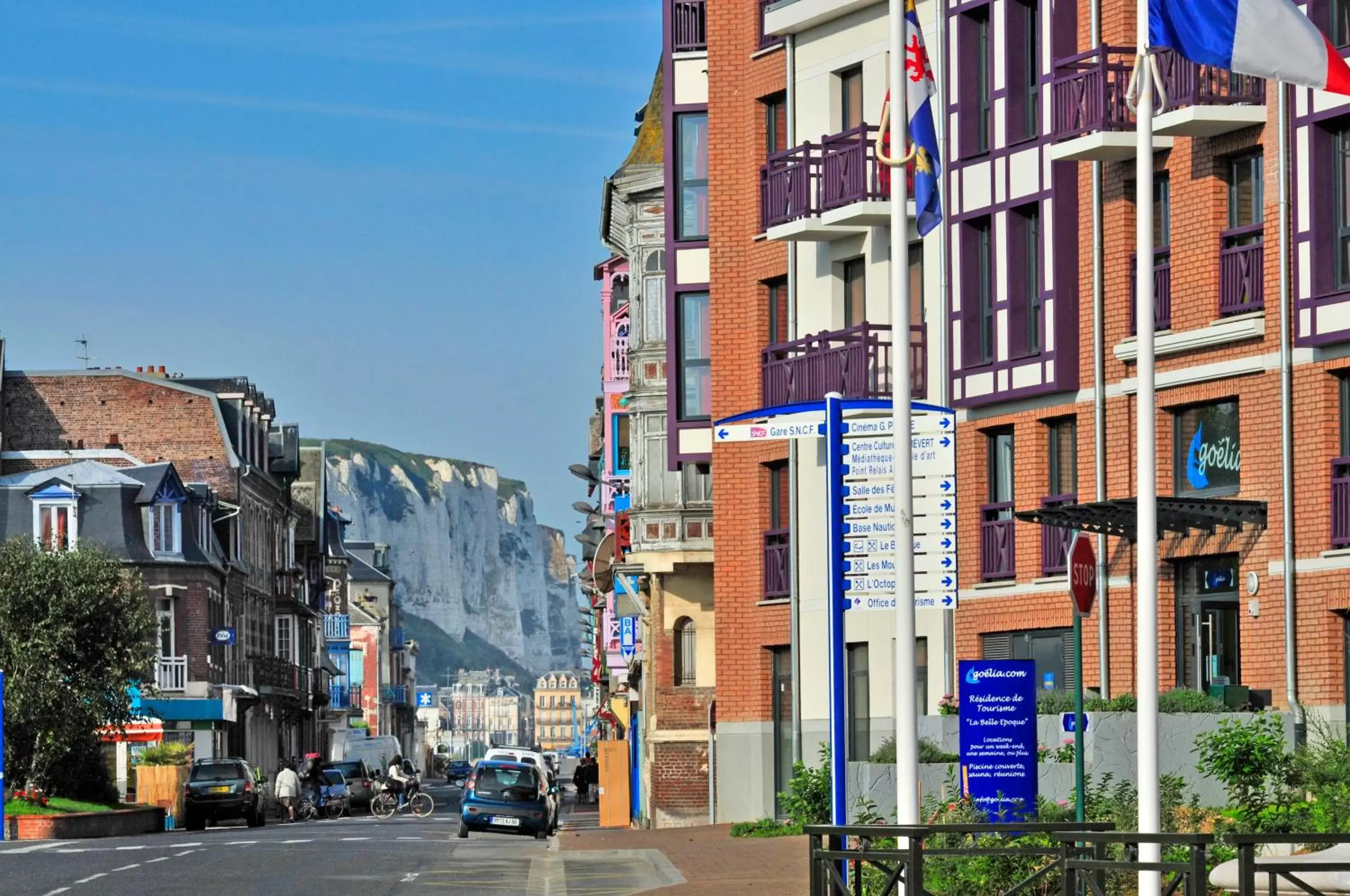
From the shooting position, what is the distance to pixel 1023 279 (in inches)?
1265

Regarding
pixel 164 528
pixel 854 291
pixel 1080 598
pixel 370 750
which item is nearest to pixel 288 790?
pixel 164 528

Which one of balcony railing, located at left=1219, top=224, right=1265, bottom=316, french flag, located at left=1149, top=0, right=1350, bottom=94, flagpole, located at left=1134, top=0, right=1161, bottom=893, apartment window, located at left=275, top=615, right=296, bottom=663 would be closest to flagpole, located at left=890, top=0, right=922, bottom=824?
flagpole, located at left=1134, top=0, right=1161, bottom=893

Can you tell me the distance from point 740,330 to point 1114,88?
10.9m

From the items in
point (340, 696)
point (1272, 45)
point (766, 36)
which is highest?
point (766, 36)

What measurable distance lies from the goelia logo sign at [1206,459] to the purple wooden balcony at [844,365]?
5633 mm

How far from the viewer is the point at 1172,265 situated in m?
29.6

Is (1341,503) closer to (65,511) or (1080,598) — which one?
(1080,598)

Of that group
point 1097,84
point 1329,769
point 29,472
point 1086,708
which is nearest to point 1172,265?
point 1097,84

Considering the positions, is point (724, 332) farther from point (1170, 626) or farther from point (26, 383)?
point (26, 383)

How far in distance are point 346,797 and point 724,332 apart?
114 feet

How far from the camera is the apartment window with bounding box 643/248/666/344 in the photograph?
4603 centimetres

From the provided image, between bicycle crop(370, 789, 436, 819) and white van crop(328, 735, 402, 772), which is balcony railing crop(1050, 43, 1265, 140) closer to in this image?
bicycle crop(370, 789, 436, 819)

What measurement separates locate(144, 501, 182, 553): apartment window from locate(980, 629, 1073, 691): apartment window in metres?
45.5

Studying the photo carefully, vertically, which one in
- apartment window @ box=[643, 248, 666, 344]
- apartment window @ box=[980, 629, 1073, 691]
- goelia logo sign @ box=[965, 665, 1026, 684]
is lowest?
apartment window @ box=[980, 629, 1073, 691]
